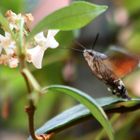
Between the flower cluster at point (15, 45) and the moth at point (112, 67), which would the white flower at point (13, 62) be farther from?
the moth at point (112, 67)

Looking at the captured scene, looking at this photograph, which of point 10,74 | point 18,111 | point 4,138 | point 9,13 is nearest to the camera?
point 9,13

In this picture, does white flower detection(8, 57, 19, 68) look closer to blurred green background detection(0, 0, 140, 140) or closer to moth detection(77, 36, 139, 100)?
moth detection(77, 36, 139, 100)

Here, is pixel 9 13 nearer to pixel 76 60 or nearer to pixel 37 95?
pixel 37 95

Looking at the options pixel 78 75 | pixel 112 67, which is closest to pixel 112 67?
pixel 112 67

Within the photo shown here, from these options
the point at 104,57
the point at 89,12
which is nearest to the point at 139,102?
the point at 104,57

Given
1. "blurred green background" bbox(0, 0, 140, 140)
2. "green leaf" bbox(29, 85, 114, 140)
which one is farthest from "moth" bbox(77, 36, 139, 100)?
"blurred green background" bbox(0, 0, 140, 140)

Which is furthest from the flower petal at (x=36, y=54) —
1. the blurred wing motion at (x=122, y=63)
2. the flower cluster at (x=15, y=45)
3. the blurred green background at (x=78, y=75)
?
the blurred green background at (x=78, y=75)

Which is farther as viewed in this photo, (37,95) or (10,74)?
(10,74)
